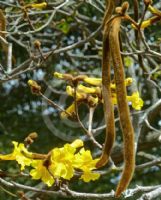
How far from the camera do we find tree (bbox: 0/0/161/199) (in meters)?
1.49

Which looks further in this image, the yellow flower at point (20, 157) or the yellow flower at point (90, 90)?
the yellow flower at point (90, 90)

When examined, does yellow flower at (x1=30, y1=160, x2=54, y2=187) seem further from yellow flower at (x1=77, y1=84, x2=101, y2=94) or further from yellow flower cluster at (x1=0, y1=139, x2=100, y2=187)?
yellow flower at (x1=77, y1=84, x2=101, y2=94)

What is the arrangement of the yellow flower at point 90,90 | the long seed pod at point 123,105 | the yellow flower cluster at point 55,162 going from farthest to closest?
the yellow flower at point 90,90 → the yellow flower cluster at point 55,162 → the long seed pod at point 123,105

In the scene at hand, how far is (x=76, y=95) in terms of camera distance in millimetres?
1752

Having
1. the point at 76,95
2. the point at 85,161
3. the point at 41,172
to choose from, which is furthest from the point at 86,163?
the point at 76,95

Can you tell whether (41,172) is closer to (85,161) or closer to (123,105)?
(85,161)

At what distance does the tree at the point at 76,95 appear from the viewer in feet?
4.90

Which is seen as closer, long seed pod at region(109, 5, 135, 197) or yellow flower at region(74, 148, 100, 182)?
long seed pod at region(109, 5, 135, 197)

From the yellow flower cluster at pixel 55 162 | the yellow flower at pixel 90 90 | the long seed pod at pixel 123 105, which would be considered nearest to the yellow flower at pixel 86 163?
the yellow flower cluster at pixel 55 162

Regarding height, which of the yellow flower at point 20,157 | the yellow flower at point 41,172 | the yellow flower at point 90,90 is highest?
the yellow flower at point 90,90

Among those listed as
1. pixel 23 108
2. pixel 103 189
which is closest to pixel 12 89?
pixel 23 108

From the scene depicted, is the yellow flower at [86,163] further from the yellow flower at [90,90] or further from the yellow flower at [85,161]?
the yellow flower at [90,90]

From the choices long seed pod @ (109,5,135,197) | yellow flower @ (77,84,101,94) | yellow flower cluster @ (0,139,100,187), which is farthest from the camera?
yellow flower @ (77,84,101,94)

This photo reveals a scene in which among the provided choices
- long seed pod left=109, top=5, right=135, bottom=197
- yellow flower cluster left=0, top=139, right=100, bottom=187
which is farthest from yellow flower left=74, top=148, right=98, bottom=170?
long seed pod left=109, top=5, right=135, bottom=197
